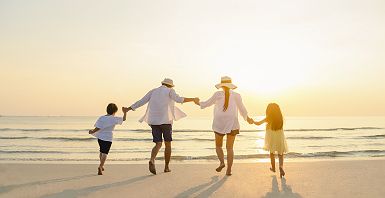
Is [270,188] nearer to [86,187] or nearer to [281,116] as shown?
[281,116]

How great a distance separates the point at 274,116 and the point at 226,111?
1.07m

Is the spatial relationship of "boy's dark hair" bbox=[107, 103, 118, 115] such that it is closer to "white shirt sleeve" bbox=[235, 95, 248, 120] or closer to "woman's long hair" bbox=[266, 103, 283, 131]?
"white shirt sleeve" bbox=[235, 95, 248, 120]

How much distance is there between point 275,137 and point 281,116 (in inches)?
19.1

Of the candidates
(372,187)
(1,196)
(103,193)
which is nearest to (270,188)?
(372,187)

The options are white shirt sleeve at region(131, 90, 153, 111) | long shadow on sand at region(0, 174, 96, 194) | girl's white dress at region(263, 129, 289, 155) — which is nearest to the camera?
long shadow on sand at region(0, 174, 96, 194)

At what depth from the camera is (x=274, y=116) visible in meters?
8.81

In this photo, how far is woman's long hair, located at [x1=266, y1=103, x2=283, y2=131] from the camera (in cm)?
878

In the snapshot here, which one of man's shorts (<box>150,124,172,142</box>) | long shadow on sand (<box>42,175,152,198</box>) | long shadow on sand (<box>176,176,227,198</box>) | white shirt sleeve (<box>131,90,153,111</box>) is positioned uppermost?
A: white shirt sleeve (<box>131,90,153,111</box>)

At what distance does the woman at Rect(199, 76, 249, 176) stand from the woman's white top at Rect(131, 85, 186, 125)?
83 cm

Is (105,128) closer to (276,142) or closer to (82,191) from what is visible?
(82,191)

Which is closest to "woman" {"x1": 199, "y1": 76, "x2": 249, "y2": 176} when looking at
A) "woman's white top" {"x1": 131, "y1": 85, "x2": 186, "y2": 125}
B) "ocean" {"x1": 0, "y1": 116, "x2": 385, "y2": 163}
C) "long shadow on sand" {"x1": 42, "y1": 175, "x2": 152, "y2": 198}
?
"woman's white top" {"x1": 131, "y1": 85, "x2": 186, "y2": 125}

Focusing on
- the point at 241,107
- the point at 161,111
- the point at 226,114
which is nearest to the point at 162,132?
the point at 161,111

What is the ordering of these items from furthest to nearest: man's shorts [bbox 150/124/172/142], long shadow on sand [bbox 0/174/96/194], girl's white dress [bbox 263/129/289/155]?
man's shorts [bbox 150/124/172/142] < girl's white dress [bbox 263/129/289/155] < long shadow on sand [bbox 0/174/96/194]

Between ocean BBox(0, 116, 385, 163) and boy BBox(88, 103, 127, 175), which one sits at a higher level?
boy BBox(88, 103, 127, 175)
